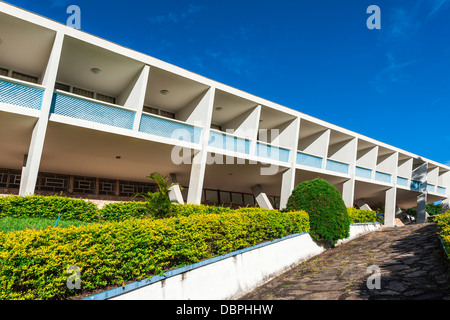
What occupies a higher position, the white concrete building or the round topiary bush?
the white concrete building

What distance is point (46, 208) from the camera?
30.8 feet

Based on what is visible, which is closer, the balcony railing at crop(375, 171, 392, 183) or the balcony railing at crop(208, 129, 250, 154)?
the balcony railing at crop(208, 129, 250, 154)

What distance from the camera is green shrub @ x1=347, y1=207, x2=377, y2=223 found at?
14.3m

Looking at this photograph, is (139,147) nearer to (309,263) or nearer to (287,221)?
(287,221)

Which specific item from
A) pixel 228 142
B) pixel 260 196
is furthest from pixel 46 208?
pixel 260 196

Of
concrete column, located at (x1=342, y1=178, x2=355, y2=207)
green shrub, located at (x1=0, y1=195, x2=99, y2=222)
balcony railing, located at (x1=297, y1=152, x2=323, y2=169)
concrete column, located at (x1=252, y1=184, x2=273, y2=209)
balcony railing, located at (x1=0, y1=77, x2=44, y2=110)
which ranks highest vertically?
balcony railing, located at (x1=297, y1=152, x2=323, y2=169)

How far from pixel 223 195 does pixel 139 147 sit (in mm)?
9745

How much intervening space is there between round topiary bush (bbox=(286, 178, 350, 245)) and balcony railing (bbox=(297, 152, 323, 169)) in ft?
20.9

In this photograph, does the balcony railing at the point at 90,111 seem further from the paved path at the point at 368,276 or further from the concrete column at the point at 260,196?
the concrete column at the point at 260,196

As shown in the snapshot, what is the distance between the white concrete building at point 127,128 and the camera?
35.0ft

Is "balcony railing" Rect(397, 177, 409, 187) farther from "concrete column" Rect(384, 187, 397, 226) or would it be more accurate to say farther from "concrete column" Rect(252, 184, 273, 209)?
"concrete column" Rect(252, 184, 273, 209)

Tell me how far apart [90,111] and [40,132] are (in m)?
1.95

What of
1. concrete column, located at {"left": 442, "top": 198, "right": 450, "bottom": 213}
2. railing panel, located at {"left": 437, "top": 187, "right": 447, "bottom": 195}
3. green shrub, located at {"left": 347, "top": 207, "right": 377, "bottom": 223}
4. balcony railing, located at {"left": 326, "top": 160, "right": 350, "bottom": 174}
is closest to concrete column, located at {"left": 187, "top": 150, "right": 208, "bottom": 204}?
green shrub, located at {"left": 347, "top": 207, "right": 377, "bottom": 223}

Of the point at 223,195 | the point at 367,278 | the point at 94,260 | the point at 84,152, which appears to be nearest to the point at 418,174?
the point at 223,195
